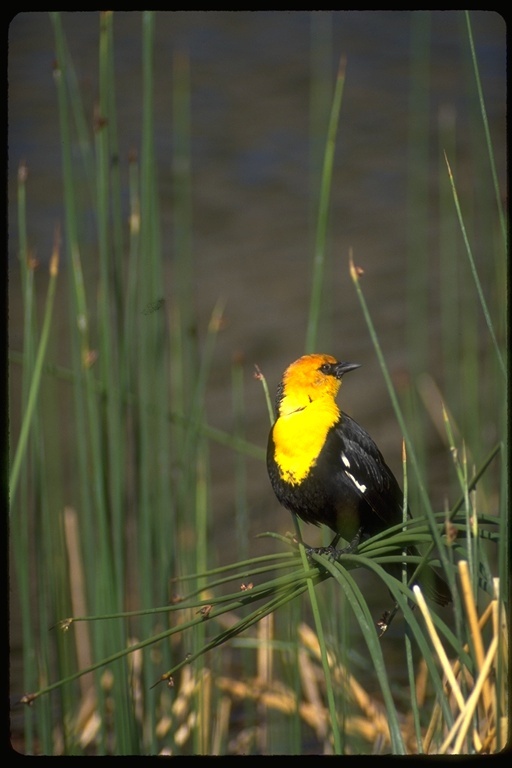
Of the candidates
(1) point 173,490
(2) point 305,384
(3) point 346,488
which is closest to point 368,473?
(3) point 346,488

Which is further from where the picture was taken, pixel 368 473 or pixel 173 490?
pixel 173 490

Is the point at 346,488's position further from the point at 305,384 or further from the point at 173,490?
the point at 173,490

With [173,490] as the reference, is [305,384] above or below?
above

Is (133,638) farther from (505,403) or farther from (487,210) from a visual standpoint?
(505,403)

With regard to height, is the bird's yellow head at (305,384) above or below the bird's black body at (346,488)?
above

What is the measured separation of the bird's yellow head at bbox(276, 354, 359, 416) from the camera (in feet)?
3.66

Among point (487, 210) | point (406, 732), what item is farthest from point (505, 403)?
point (406, 732)

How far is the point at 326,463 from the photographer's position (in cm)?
119

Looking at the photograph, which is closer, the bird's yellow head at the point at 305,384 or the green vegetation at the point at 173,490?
the green vegetation at the point at 173,490

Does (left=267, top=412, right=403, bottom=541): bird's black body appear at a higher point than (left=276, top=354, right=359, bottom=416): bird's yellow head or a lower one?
lower

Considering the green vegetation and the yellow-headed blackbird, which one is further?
the yellow-headed blackbird

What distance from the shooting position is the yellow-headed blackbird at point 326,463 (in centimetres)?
112

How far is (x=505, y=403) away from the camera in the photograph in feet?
2.94

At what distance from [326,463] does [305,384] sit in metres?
0.13
